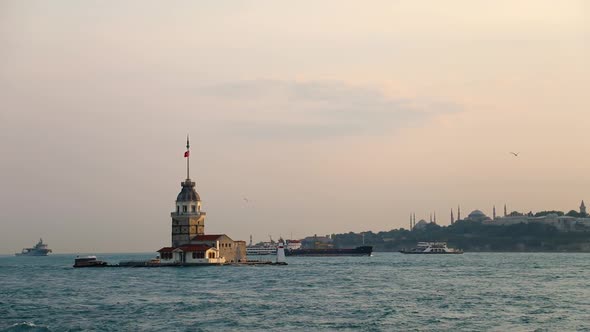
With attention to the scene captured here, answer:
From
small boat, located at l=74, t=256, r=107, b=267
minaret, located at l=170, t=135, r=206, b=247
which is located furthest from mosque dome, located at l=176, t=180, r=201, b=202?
small boat, located at l=74, t=256, r=107, b=267

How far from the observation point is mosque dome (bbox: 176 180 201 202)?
473 feet

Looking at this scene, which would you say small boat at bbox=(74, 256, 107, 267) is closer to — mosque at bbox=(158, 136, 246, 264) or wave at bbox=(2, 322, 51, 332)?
mosque at bbox=(158, 136, 246, 264)

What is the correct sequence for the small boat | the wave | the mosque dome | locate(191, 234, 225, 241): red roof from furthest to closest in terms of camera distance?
the small boat < the mosque dome < locate(191, 234, 225, 241): red roof < the wave

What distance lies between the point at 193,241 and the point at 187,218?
4.62 m

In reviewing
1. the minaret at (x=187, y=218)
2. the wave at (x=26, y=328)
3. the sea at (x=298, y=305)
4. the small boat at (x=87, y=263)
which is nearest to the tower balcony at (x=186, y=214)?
the minaret at (x=187, y=218)

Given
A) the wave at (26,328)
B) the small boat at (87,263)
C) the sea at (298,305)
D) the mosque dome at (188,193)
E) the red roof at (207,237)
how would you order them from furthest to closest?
1. the small boat at (87,263)
2. the mosque dome at (188,193)
3. the red roof at (207,237)
4. the sea at (298,305)
5. the wave at (26,328)

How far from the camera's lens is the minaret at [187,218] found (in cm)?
14238

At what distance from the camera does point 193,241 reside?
461 feet

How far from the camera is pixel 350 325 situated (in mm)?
53375

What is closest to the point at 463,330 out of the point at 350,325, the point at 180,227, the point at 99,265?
the point at 350,325

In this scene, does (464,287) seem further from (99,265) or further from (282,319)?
(99,265)

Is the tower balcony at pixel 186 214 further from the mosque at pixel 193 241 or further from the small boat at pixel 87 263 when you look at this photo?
the small boat at pixel 87 263

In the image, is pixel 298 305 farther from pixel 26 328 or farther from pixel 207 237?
pixel 207 237

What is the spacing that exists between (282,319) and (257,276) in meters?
51.1
